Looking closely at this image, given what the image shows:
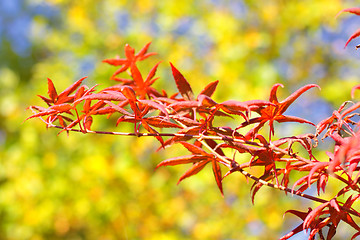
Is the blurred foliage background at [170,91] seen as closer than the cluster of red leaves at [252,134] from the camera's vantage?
No

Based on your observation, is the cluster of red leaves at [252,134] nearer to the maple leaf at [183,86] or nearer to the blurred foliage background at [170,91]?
the maple leaf at [183,86]

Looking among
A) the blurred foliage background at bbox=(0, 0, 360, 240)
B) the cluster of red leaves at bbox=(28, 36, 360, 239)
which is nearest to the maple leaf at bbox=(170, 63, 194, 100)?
the cluster of red leaves at bbox=(28, 36, 360, 239)

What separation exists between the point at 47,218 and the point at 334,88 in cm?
154

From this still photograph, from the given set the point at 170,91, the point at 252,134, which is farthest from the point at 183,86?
the point at 170,91

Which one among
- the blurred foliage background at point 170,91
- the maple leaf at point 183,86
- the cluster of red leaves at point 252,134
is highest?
the blurred foliage background at point 170,91

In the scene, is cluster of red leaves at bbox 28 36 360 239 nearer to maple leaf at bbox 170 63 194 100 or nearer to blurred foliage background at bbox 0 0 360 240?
maple leaf at bbox 170 63 194 100

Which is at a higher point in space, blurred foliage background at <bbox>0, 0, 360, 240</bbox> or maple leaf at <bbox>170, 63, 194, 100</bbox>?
blurred foliage background at <bbox>0, 0, 360, 240</bbox>

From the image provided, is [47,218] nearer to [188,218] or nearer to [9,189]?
[9,189]

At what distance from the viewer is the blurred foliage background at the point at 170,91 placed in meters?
2.02

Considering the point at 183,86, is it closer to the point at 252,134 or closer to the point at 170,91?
the point at 252,134

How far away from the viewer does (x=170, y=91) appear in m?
2.30

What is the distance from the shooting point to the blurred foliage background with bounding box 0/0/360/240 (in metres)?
2.02

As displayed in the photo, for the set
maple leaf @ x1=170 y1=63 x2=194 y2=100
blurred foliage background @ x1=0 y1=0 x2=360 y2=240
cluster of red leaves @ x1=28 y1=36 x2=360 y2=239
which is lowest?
cluster of red leaves @ x1=28 y1=36 x2=360 y2=239

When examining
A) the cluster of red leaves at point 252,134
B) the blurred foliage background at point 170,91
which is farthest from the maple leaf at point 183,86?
the blurred foliage background at point 170,91
